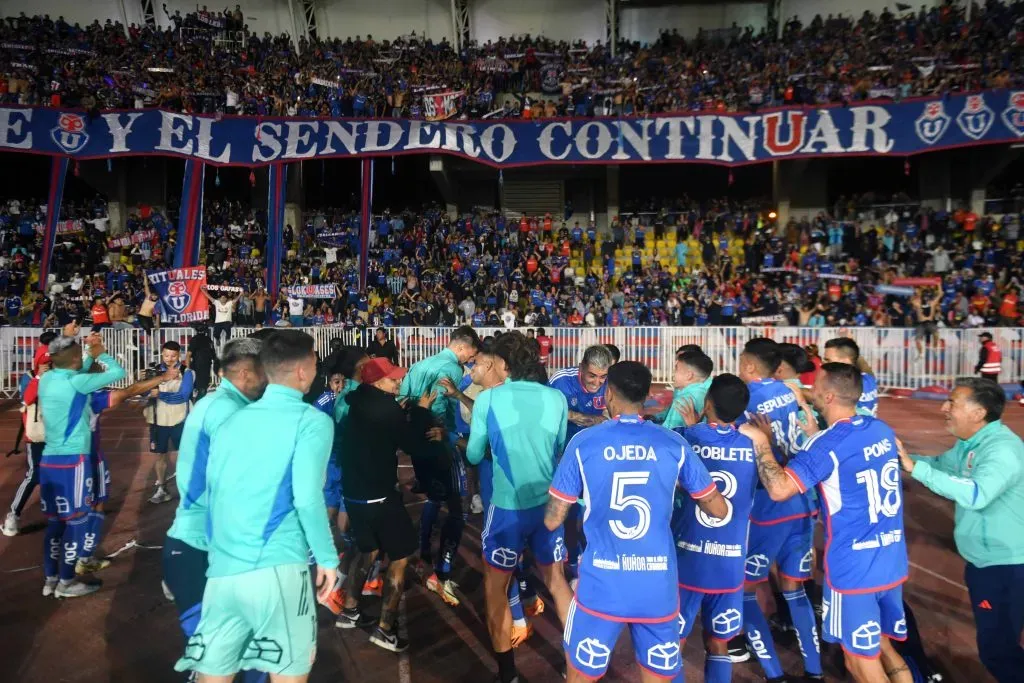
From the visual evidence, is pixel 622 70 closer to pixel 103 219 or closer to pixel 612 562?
pixel 103 219

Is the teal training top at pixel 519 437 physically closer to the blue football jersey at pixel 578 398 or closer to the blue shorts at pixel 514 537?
the blue shorts at pixel 514 537

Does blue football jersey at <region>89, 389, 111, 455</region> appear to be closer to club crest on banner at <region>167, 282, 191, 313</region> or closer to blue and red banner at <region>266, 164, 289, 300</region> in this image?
club crest on banner at <region>167, 282, 191, 313</region>

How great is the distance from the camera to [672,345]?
16219 millimetres

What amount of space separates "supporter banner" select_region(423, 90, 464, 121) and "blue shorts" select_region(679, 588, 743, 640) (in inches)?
746

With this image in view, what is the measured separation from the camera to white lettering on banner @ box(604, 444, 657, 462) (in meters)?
3.34

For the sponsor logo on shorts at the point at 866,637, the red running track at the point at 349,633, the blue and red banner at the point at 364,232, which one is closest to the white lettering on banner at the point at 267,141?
the blue and red banner at the point at 364,232

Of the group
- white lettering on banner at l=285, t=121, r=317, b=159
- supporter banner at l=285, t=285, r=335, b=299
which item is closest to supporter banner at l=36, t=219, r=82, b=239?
white lettering on banner at l=285, t=121, r=317, b=159

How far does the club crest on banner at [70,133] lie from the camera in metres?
19.4

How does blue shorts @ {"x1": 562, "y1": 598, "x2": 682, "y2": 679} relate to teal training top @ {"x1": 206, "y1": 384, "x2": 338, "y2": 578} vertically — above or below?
below

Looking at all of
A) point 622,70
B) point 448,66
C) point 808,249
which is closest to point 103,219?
point 448,66

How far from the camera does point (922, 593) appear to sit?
5777 mm

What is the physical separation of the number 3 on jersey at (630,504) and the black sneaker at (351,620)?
2.76 meters

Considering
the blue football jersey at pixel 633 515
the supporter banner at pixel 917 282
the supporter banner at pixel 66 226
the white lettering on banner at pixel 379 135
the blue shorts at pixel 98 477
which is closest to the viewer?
the blue football jersey at pixel 633 515

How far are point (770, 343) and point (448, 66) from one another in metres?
23.5
